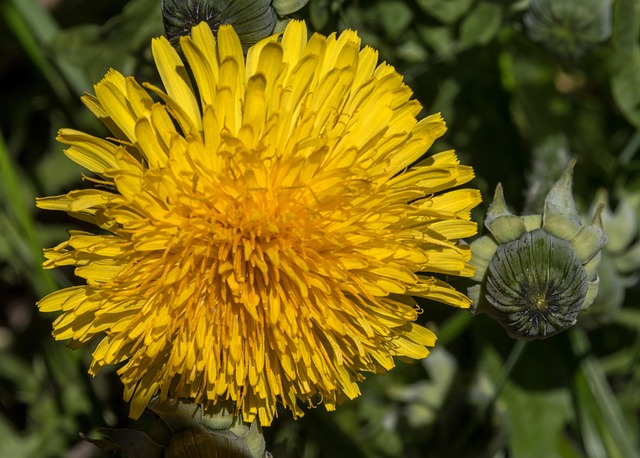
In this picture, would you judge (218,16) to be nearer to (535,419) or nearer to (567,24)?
(567,24)

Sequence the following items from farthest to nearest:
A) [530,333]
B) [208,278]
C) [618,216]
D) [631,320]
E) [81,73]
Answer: [631,320] → [81,73] → [618,216] → [530,333] → [208,278]

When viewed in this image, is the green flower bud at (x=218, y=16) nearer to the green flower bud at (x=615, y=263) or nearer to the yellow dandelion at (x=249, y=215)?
the yellow dandelion at (x=249, y=215)

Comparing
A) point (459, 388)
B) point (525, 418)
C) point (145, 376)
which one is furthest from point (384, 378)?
point (145, 376)

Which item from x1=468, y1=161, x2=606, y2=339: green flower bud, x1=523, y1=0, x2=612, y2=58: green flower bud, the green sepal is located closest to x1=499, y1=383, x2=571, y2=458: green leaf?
x1=468, y1=161, x2=606, y2=339: green flower bud

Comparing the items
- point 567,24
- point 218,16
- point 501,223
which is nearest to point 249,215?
point 218,16

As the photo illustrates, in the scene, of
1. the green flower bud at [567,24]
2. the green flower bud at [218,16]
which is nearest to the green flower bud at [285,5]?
the green flower bud at [218,16]

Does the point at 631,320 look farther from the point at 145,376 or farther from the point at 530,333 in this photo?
the point at 145,376
